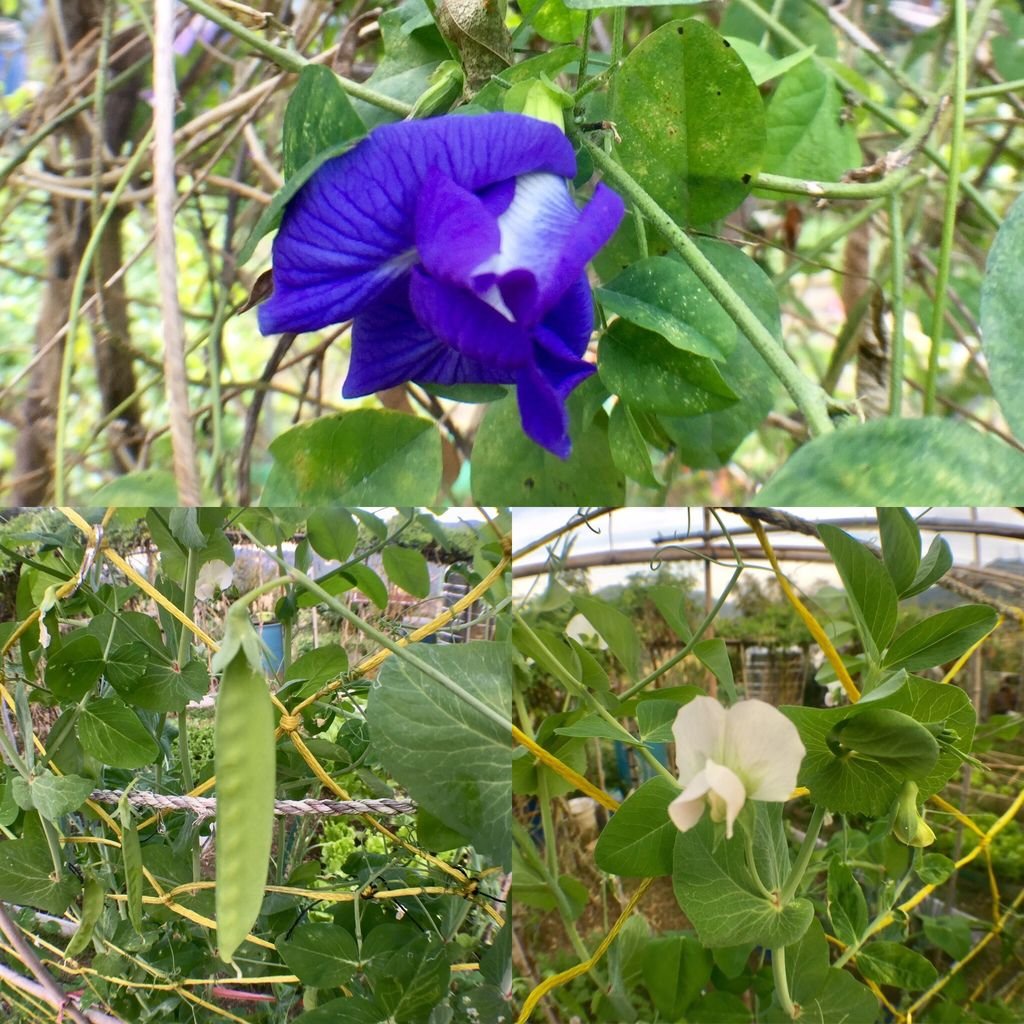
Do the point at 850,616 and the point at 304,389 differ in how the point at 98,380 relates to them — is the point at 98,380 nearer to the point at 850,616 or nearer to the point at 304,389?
the point at 304,389

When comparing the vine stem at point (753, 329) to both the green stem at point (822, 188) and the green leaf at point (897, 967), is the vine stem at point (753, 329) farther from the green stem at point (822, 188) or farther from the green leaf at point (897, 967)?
the green leaf at point (897, 967)

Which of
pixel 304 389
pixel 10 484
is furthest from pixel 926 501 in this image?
pixel 10 484

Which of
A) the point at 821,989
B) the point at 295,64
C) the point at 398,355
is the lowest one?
the point at 821,989

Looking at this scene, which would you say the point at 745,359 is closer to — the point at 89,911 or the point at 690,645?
the point at 690,645

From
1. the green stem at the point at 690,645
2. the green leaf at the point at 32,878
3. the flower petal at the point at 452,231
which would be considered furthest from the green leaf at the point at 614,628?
the green leaf at the point at 32,878

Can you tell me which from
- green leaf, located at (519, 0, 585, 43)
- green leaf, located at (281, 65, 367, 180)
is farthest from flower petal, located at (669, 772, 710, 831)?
green leaf, located at (519, 0, 585, 43)

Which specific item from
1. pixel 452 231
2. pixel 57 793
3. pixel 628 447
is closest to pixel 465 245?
pixel 452 231
